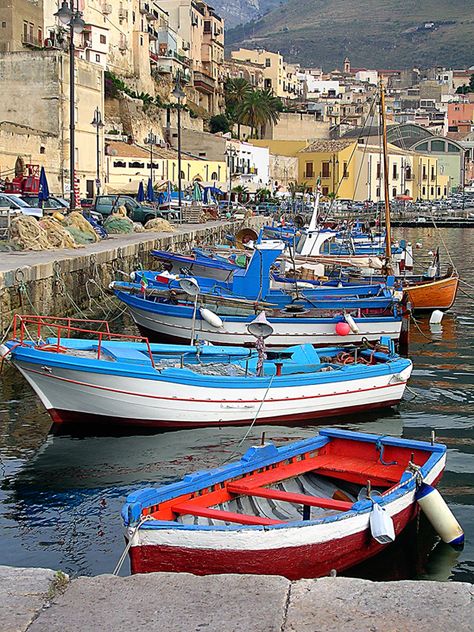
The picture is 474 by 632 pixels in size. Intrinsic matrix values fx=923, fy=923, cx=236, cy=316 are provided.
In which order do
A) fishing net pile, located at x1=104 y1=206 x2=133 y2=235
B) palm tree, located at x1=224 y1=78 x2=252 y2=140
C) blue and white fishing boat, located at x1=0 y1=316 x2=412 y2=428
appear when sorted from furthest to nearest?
palm tree, located at x1=224 y1=78 x2=252 y2=140 → fishing net pile, located at x1=104 y1=206 x2=133 y2=235 → blue and white fishing boat, located at x1=0 y1=316 x2=412 y2=428

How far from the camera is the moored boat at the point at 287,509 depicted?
654cm

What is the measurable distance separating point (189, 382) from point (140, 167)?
52060 mm

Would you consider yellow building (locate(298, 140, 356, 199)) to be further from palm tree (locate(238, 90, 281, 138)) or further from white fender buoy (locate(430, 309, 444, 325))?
white fender buoy (locate(430, 309, 444, 325))

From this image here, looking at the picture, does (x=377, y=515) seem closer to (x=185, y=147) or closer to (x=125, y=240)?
(x=125, y=240)

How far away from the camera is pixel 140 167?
6253cm

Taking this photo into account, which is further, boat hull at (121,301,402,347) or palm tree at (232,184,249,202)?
palm tree at (232,184,249,202)

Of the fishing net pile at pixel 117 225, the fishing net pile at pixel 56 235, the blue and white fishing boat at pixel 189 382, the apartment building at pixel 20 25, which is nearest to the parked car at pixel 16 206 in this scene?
the fishing net pile at pixel 56 235

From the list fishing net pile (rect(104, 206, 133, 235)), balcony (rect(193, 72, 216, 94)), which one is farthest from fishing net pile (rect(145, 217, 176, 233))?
balcony (rect(193, 72, 216, 94))

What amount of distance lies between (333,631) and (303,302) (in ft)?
47.7

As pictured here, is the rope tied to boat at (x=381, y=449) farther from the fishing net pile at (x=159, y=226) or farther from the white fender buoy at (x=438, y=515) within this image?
the fishing net pile at (x=159, y=226)

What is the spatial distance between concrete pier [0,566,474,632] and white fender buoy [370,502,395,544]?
2136mm

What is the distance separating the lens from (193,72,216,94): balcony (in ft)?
330

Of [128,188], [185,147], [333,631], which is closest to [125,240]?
[333,631]

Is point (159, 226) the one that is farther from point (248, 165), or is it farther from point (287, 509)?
point (248, 165)
